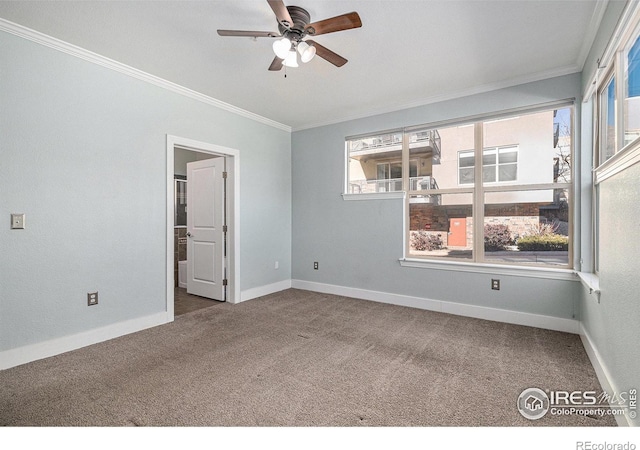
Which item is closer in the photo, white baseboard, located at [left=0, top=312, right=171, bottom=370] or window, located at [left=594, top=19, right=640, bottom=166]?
window, located at [left=594, top=19, right=640, bottom=166]

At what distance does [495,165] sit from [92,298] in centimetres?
439

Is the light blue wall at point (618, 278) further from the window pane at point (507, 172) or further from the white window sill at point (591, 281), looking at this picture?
the window pane at point (507, 172)

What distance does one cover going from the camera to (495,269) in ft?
11.4

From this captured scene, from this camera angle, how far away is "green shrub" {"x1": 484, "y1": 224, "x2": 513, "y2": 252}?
11.5ft

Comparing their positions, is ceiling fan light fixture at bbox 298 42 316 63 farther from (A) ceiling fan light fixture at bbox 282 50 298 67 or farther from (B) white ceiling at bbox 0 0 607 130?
(B) white ceiling at bbox 0 0 607 130

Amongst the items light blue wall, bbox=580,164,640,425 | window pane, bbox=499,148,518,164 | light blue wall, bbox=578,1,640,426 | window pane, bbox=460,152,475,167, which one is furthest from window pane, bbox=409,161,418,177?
light blue wall, bbox=580,164,640,425

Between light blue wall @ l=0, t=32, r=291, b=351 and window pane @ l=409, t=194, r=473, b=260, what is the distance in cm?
292

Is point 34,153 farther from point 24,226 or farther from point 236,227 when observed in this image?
point 236,227

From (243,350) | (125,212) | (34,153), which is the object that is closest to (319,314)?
(243,350)

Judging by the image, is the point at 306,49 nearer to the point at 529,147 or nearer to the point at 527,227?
the point at 529,147

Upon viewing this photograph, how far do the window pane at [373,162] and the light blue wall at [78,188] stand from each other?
2093 mm

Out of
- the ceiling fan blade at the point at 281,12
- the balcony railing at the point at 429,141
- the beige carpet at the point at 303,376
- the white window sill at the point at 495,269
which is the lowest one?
the beige carpet at the point at 303,376

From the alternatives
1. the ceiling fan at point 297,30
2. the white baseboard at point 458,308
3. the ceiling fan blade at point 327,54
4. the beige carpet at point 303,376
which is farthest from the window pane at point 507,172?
the ceiling fan at point 297,30

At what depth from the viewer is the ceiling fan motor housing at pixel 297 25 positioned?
215 cm
